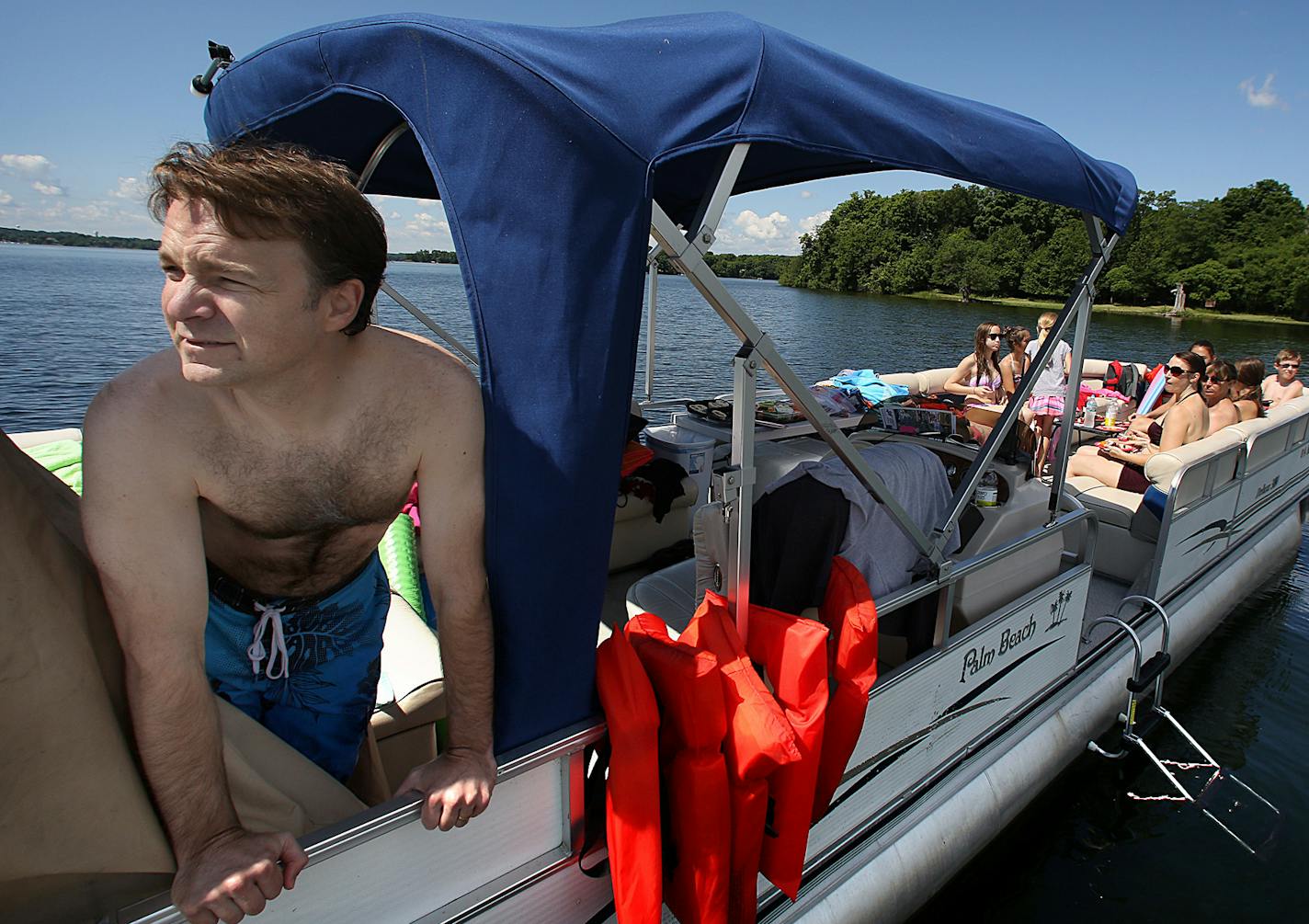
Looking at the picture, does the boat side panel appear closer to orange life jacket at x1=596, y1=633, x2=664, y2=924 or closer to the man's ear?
orange life jacket at x1=596, y1=633, x2=664, y2=924

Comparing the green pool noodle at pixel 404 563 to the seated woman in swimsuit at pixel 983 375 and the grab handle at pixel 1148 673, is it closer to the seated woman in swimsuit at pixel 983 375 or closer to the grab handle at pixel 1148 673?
the grab handle at pixel 1148 673

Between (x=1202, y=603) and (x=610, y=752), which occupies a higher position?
(x=610, y=752)

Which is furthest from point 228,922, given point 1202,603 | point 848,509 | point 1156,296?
point 1156,296

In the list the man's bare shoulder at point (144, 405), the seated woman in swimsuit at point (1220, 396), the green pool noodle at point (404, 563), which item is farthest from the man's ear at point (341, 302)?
the seated woman in swimsuit at point (1220, 396)

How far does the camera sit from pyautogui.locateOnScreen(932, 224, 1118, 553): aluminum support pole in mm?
2381

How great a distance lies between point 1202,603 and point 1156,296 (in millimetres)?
60113

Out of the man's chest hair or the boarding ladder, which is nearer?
the man's chest hair

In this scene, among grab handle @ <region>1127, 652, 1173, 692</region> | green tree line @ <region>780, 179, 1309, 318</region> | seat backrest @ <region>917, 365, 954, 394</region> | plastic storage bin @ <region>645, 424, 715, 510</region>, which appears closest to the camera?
grab handle @ <region>1127, 652, 1173, 692</region>

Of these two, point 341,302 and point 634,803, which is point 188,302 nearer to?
point 341,302

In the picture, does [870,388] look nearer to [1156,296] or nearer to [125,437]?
[125,437]

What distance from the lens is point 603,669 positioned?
1.67 metres

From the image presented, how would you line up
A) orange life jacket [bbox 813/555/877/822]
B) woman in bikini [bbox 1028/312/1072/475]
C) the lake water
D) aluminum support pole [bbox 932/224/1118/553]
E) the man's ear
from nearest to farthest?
the man's ear, orange life jacket [bbox 813/555/877/822], aluminum support pole [bbox 932/224/1118/553], the lake water, woman in bikini [bbox 1028/312/1072/475]

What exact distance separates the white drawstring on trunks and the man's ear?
25.3 inches

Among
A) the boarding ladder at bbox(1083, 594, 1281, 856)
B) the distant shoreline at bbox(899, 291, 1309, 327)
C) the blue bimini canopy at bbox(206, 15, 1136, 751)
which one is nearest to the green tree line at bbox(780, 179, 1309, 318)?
the distant shoreline at bbox(899, 291, 1309, 327)
